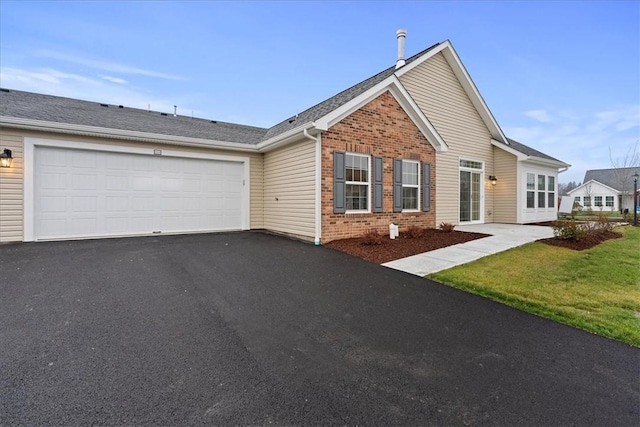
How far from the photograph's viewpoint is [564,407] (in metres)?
2.05

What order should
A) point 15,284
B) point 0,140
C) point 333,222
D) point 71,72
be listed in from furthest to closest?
1. point 71,72
2. point 333,222
3. point 0,140
4. point 15,284

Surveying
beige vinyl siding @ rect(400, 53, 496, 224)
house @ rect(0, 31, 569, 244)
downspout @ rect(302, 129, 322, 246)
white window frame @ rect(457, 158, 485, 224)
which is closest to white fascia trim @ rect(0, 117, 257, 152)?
house @ rect(0, 31, 569, 244)

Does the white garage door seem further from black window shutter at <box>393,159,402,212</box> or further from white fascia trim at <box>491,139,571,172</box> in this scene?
white fascia trim at <box>491,139,571,172</box>

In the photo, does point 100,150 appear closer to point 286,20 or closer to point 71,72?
point 71,72

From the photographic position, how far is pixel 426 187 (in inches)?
401

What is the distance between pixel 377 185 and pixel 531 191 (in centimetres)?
941

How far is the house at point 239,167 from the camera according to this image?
791 cm

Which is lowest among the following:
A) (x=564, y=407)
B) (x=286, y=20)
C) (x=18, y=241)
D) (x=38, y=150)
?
(x=564, y=407)

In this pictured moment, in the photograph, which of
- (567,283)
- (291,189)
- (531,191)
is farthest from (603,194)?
(291,189)

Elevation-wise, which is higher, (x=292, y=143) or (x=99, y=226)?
(x=292, y=143)

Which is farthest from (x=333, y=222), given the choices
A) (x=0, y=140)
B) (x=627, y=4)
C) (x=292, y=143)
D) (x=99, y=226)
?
(x=627, y=4)

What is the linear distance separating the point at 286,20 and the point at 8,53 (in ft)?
40.4

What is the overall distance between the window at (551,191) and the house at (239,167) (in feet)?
11.9

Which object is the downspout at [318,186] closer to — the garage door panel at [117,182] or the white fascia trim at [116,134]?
the white fascia trim at [116,134]
